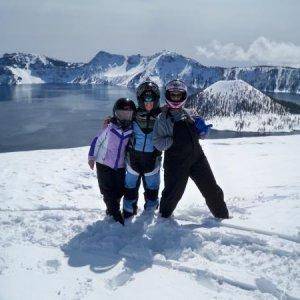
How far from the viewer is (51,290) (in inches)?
189

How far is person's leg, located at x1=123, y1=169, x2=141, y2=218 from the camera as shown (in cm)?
704

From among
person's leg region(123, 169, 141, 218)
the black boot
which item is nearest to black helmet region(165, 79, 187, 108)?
person's leg region(123, 169, 141, 218)

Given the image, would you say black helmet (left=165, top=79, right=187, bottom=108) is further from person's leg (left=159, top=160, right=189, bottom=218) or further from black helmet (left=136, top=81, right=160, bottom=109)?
person's leg (left=159, top=160, right=189, bottom=218)

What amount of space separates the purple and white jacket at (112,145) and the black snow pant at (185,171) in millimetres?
857

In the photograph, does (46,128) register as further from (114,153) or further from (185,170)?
(185,170)

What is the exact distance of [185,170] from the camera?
22.1 ft

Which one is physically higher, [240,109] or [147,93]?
[147,93]

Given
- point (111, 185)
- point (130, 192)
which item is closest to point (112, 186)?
point (111, 185)

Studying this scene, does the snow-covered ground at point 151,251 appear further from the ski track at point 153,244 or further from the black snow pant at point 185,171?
the black snow pant at point 185,171

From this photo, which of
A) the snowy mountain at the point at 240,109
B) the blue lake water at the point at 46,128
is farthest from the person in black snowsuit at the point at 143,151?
the snowy mountain at the point at 240,109

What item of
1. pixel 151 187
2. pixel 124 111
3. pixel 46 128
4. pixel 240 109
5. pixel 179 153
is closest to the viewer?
pixel 179 153

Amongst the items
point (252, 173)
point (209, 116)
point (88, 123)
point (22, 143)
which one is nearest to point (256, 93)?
point (209, 116)

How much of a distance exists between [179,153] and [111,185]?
1507mm

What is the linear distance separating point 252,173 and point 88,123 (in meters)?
82.3
